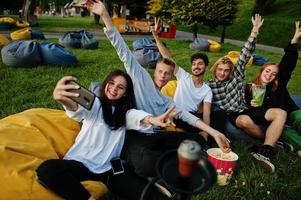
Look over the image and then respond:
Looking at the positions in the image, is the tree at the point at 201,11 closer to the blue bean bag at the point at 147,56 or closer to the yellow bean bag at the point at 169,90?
the blue bean bag at the point at 147,56

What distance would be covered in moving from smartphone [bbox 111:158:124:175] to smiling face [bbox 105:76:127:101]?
1.89ft

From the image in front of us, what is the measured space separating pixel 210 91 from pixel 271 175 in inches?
55.6

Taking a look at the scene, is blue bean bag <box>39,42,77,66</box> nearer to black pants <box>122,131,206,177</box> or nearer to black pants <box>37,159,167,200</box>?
black pants <box>122,131,206,177</box>

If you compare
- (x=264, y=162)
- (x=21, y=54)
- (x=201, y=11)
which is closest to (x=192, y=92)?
(x=264, y=162)

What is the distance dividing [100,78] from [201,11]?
10542 mm

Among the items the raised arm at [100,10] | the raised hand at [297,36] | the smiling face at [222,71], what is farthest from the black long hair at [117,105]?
the raised hand at [297,36]

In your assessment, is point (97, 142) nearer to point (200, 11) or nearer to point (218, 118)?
point (218, 118)

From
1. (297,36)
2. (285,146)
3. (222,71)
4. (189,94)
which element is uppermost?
(297,36)

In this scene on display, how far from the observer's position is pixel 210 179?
49.5 inches

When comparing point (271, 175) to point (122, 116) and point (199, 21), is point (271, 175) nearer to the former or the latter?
point (122, 116)

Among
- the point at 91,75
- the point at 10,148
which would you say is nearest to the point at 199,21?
the point at 91,75

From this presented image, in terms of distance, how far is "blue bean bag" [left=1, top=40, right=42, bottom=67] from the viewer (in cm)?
769

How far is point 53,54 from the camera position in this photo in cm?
811

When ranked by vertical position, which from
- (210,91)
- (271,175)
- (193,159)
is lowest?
(271,175)
